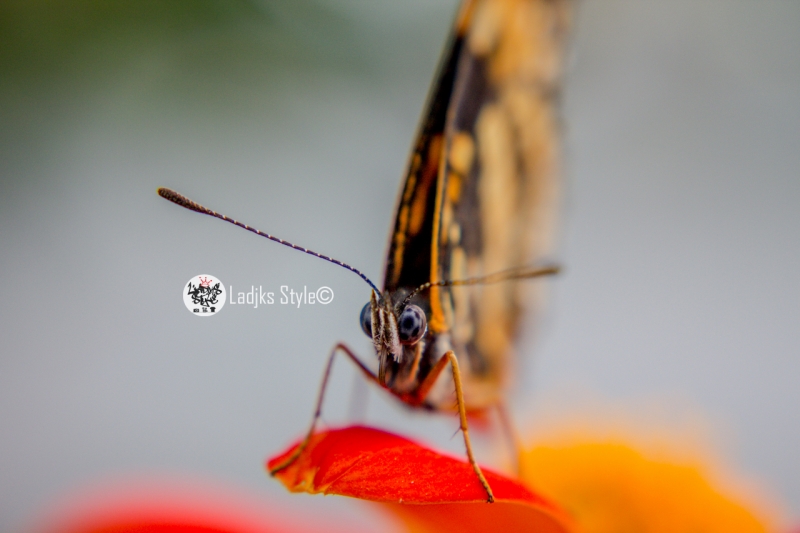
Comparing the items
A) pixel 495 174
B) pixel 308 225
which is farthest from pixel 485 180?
pixel 308 225

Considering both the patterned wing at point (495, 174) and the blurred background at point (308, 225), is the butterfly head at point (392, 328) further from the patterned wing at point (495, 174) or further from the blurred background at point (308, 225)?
the blurred background at point (308, 225)

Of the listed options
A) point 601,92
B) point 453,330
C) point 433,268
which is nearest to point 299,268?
point 453,330

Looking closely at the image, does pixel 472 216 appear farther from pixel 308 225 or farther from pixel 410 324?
pixel 308 225

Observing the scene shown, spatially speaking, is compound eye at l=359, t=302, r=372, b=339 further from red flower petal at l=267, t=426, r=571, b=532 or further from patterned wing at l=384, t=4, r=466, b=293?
red flower petal at l=267, t=426, r=571, b=532

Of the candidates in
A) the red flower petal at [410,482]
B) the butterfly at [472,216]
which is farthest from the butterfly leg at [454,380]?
the red flower petal at [410,482]

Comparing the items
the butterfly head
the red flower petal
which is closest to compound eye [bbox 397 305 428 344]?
the butterfly head

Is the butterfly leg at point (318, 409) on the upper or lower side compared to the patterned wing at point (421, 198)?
lower
